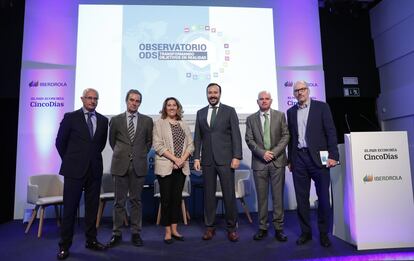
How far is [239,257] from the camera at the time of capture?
7.90ft

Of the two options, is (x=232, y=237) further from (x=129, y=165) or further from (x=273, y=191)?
(x=129, y=165)

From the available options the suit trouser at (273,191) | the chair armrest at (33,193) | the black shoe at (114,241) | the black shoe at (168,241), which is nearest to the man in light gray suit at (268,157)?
the suit trouser at (273,191)

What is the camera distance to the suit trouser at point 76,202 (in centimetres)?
251

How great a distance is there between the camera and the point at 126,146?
2848 mm

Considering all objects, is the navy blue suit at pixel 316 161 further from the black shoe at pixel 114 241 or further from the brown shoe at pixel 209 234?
the black shoe at pixel 114 241

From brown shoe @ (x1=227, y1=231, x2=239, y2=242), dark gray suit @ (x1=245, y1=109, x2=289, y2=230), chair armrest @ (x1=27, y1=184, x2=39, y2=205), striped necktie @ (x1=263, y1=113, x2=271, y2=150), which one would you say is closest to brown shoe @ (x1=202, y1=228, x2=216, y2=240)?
brown shoe @ (x1=227, y1=231, x2=239, y2=242)

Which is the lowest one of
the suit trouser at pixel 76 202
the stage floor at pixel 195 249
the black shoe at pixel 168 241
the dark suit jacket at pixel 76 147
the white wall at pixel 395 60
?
the stage floor at pixel 195 249

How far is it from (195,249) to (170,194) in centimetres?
57

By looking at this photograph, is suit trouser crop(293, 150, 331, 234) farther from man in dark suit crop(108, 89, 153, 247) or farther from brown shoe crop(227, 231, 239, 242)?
man in dark suit crop(108, 89, 153, 247)

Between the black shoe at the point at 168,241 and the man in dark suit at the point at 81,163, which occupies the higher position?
the man in dark suit at the point at 81,163

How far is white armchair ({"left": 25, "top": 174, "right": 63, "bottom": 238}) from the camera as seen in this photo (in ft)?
11.2

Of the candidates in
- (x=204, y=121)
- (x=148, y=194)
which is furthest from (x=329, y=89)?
(x=148, y=194)

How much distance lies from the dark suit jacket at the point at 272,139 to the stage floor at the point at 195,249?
782 mm

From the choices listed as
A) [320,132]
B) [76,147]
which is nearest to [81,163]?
[76,147]
